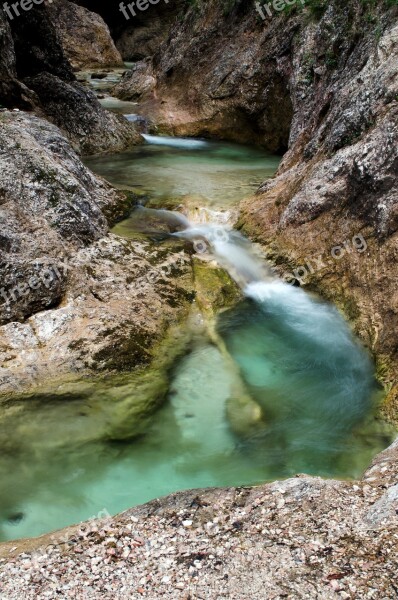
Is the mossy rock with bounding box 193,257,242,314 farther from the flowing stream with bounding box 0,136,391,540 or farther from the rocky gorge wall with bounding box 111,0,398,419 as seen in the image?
the rocky gorge wall with bounding box 111,0,398,419

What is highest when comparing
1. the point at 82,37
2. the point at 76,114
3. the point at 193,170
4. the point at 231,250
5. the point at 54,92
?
the point at 82,37

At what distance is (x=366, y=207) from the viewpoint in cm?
688

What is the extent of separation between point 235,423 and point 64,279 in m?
2.63

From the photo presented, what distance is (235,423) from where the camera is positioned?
18.2ft

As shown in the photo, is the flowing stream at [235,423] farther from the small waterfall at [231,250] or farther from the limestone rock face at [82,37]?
the limestone rock face at [82,37]

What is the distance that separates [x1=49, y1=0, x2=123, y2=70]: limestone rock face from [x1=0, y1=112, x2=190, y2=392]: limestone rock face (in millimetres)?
17276

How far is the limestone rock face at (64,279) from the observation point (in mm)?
5941

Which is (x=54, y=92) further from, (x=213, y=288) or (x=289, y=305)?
(x=289, y=305)

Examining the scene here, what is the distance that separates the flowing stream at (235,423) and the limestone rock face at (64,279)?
1.68 ft

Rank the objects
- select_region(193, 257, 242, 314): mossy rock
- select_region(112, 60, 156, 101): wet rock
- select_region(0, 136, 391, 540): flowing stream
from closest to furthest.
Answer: select_region(0, 136, 391, 540): flowing stream < select_region(193, 257, 242, 314): mossy rock < select_region(112, 60, 156, 101): wet rock

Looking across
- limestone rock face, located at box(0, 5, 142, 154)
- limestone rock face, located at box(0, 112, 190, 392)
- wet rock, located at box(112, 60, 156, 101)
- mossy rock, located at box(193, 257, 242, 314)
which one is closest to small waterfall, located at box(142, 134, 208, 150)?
limestone rock face, located at box(0, 5, 142, 154)

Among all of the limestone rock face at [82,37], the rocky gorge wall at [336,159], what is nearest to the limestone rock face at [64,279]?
the rocky gorge wall at [336,159]

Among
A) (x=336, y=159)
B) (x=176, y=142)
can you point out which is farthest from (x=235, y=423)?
(x=176, y=142)

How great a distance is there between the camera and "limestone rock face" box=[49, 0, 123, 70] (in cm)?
2344
